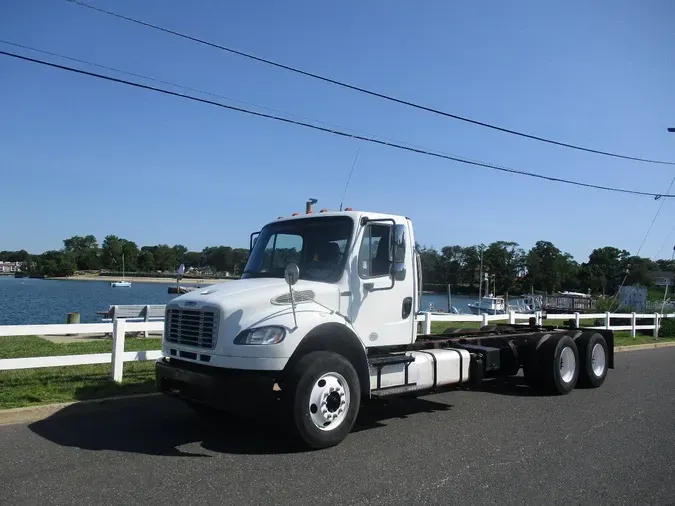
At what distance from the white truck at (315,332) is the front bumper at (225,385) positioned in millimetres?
10

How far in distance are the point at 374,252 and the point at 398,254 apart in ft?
0.95

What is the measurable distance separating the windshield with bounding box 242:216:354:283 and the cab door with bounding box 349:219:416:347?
215 mm

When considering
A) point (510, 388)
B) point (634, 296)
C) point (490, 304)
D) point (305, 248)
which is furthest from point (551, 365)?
point (490, 304)

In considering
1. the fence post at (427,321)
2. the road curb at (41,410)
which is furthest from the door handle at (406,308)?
the fence post at (427,321)

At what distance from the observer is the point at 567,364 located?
33.8 feet

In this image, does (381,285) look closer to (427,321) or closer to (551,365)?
(551,365)

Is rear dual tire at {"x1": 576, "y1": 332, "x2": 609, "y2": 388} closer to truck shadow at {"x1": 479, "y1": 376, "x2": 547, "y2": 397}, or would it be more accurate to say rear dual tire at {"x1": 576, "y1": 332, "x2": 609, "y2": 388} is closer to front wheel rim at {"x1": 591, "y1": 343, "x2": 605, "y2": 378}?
front wheel rim at {"x1": 591, "y1": 343, "x2": 605, "y2": 378}

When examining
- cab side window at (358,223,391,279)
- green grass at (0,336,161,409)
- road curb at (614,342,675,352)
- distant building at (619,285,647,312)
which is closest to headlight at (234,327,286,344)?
cab side window at (358,223,391,279)

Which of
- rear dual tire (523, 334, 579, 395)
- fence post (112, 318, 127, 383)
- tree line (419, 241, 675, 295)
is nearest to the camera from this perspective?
fence post (112, 318, 127, 383)

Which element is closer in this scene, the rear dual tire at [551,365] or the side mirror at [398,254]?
the side mirror at [398,254]

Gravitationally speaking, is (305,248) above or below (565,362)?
above

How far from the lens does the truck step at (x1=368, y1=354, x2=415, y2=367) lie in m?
6.90

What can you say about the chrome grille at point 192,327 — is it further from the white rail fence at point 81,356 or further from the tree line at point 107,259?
the tree line at point 107,259

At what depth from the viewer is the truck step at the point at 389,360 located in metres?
6.90
